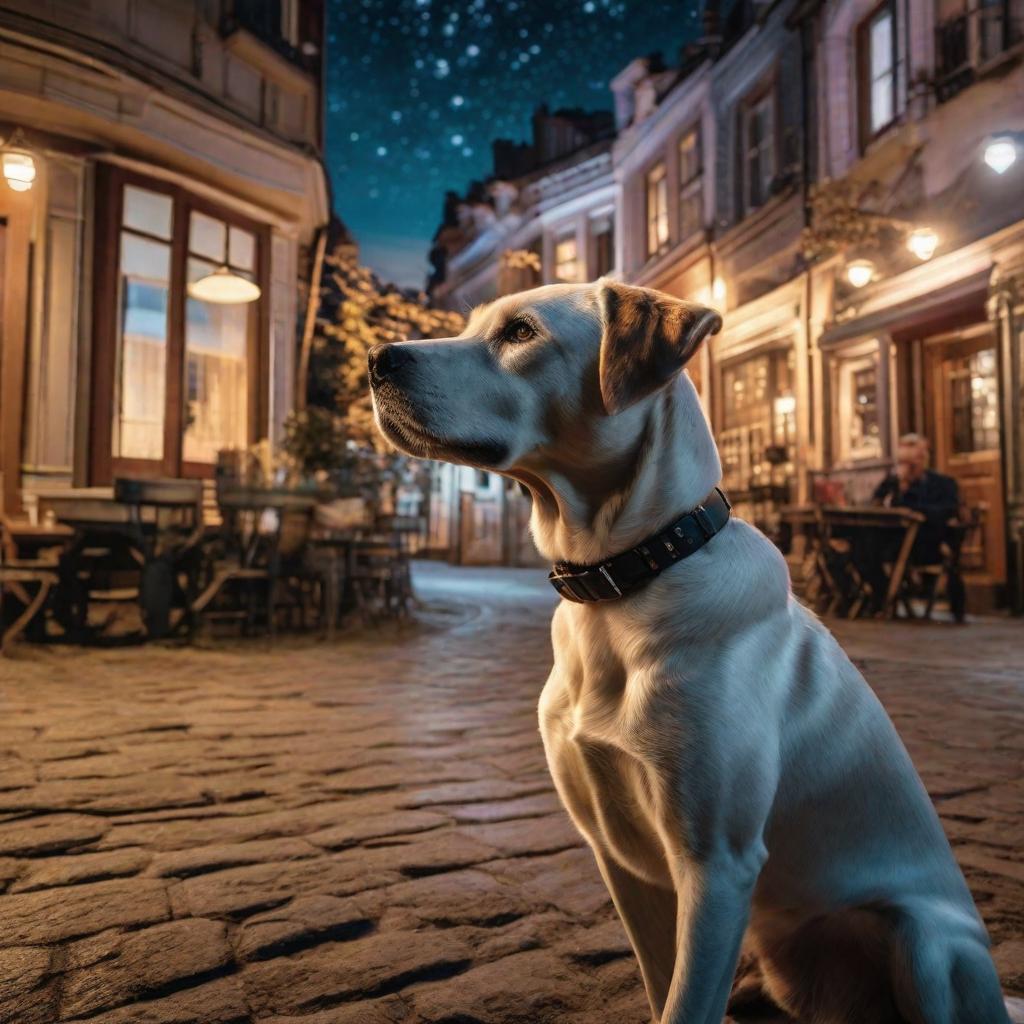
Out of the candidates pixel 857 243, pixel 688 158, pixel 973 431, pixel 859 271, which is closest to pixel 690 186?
pixel 688 158

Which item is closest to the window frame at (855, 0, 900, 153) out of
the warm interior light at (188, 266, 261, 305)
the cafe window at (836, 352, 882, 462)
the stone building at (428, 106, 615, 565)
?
the cafe window at (836, 352, 882, 462)

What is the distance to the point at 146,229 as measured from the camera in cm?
1005

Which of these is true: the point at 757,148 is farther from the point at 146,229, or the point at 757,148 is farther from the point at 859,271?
the point at 146,229

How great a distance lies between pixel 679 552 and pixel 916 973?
725 millimetres

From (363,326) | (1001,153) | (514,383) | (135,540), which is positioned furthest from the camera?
(363,326)

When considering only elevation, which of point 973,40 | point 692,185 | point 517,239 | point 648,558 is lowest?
point 648,558

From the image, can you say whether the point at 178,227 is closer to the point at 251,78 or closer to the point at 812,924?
the point at 251,78

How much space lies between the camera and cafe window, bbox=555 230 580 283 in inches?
827

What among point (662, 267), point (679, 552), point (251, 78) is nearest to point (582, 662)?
point (679, 552)

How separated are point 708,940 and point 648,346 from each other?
91cm

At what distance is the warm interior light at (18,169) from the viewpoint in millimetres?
7305

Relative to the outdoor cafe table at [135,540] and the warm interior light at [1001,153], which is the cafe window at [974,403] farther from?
the outdoor cafe table at [135,540]

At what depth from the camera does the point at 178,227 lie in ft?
33.9

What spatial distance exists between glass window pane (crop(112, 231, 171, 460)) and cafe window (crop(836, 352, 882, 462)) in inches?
356
